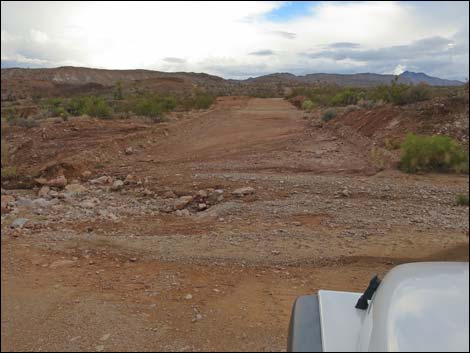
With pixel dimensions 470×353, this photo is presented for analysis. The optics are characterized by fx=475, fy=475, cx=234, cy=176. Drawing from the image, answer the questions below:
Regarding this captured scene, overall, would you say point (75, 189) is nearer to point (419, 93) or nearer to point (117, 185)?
point (117, 185)

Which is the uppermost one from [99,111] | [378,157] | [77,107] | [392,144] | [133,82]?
[133,82]

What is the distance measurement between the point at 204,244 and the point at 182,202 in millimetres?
2064

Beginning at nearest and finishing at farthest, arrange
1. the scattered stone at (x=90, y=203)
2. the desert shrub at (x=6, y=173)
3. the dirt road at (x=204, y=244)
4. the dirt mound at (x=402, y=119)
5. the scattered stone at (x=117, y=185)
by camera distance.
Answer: the dirt road at (x=204, y=244), the desert shrub at (x=6, y=173), the scattered stone at (x=90, y=203), the scattered stone at (x=117, y=185), the dirt mound at (x=402, y=119)

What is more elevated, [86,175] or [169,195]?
[86,175]

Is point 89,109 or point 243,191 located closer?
point 243,191

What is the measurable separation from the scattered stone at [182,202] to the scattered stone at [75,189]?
182cm

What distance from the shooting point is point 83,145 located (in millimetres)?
13391

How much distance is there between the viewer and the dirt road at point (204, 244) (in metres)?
2.56

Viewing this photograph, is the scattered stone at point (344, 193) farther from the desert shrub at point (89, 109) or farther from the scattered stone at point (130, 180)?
the desert shrub at point (89, 109)

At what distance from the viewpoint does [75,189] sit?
8.32 m

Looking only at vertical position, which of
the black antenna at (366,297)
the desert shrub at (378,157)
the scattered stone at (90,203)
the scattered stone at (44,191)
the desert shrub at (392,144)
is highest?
the black antenna at (366,297)

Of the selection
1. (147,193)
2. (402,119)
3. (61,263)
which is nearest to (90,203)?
(147,193)

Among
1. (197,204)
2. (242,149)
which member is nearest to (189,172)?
(197,204)

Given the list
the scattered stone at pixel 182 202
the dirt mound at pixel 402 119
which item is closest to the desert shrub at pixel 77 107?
the dirt mound at pixel 402 119
